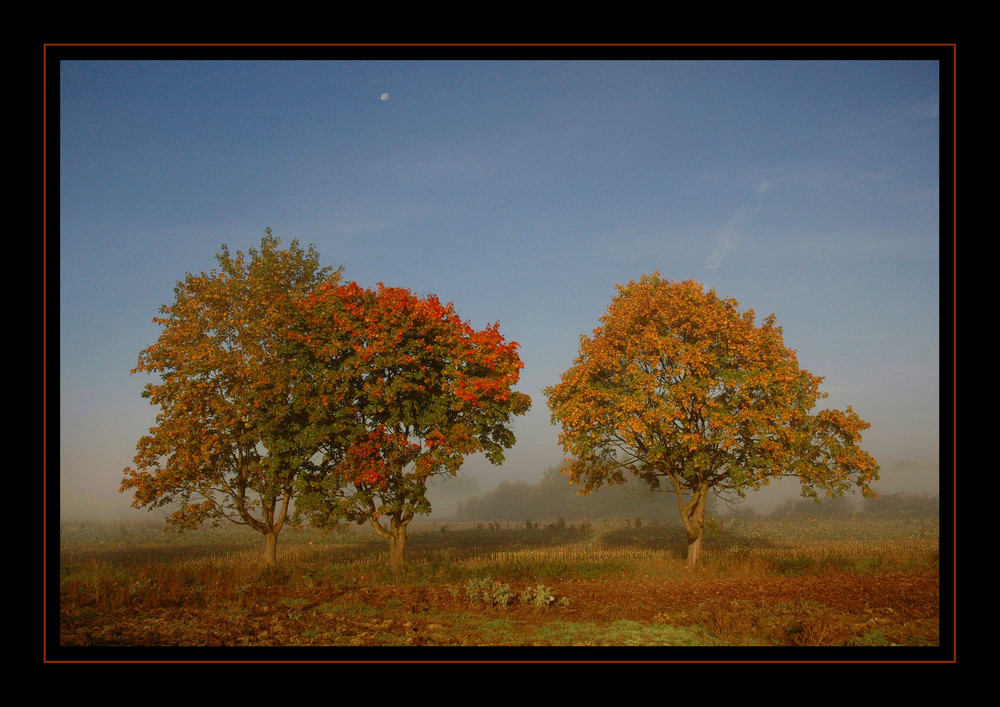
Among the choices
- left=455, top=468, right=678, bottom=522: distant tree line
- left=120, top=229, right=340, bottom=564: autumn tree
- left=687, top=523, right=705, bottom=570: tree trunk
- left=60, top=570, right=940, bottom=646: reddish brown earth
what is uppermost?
left=120, top=229, right=340, bottom=564: autumn tree

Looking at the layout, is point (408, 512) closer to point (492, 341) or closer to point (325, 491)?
point (325, 491)

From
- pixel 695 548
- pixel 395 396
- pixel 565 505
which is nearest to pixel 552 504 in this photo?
pixel 565 505

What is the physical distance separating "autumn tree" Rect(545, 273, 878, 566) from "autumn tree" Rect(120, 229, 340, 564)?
10528 millimetres

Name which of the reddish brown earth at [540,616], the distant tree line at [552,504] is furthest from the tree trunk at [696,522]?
the distant tree line at [552,504]

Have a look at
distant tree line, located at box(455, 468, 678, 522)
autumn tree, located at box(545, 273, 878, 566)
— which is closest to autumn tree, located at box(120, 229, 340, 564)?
autumn tree, located at box(545, 273, 878, 566)

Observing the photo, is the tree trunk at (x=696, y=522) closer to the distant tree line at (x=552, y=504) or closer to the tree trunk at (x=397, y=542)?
the tree trunk at (x=397, y=542)

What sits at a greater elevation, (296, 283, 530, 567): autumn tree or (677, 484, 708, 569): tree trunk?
(296, 283, 530, 567): autumn tree

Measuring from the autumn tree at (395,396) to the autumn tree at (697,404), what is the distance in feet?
11.9

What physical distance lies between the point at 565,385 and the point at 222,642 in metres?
15.3

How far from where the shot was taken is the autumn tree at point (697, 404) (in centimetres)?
2175

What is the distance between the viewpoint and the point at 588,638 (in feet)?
43.4

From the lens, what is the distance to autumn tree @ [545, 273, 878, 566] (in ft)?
71.4

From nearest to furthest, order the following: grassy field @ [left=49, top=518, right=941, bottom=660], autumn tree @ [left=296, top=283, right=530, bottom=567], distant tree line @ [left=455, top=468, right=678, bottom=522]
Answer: grassy field @ [left=49, top=518, right=941, bottom=660], autumn tree @ [left=296, top=283, right=530, bottom=567], distant tree line @ [left=455, top=468, right=678, bottom=522]

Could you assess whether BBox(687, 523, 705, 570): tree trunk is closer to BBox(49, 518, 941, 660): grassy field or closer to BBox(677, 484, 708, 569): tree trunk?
BBox(677, 484, 708, 569): tree trunk
